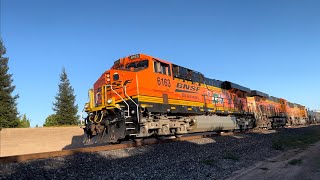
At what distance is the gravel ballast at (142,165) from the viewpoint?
23.0ft

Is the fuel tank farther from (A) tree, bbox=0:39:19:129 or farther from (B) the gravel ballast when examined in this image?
(A) tree, bbox=0:39:19:129

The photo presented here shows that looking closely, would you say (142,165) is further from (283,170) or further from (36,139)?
(36,139)

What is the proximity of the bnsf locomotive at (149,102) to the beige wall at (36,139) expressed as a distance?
10.1 metres

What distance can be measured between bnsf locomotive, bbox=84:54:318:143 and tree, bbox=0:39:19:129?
18.9 meters

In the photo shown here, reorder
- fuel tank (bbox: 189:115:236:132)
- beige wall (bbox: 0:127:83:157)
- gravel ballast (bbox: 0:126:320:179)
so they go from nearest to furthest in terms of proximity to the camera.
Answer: gravel ballast (bbox: 0:126:320:179) → fuel tank (bbox: 189:115:236:132) → beige wall (bbox: 0:127:83:157)

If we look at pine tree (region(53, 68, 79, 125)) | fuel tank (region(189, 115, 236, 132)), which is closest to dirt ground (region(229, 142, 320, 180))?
fuel tank (region(189, 115, 236, 132))

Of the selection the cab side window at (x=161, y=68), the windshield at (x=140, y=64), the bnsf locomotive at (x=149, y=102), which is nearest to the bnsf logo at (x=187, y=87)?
the bnsf locomotive at (x=149, y=102)

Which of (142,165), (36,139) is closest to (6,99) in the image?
(36,139)

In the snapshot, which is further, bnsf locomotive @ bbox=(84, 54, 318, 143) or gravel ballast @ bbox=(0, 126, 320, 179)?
bnsf locomotive @ bbox=(84, 54, 318, 143)

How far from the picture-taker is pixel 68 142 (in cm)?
2511

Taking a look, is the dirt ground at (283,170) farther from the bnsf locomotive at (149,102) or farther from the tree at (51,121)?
the tree at (51,121)

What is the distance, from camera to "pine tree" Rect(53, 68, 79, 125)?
41.9 m

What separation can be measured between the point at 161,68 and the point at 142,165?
731 cm

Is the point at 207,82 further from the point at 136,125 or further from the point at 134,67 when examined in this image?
the point at 136,125
